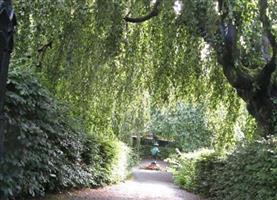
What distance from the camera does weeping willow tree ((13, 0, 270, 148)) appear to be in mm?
6535

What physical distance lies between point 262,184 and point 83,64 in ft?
11.0

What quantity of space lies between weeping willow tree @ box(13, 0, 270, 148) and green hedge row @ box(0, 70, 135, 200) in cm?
37

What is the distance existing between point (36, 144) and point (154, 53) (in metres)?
2.73

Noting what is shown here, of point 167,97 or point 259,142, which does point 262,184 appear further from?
point 167,97

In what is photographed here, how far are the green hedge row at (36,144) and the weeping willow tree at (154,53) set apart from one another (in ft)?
1.21

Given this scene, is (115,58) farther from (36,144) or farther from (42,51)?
(36,144)

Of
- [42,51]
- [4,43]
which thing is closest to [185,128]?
[42,51]

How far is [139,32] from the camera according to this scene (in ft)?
27.6

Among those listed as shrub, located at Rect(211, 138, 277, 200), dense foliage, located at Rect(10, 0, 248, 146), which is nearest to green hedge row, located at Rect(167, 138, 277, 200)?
shrub, located at Rect(211, 138, 277, 200)

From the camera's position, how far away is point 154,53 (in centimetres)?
841

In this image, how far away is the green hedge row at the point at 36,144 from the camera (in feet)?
21.8

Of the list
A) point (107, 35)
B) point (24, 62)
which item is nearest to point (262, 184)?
point (107, 35)

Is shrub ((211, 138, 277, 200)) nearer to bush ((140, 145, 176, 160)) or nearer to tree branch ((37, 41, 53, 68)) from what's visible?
tree branch ((37, 41, 53, 68))

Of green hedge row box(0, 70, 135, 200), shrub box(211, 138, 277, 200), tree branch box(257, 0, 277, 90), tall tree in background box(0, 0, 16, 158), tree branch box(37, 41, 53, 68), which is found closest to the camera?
tall tree in background box(0, 0, 16, 158)
